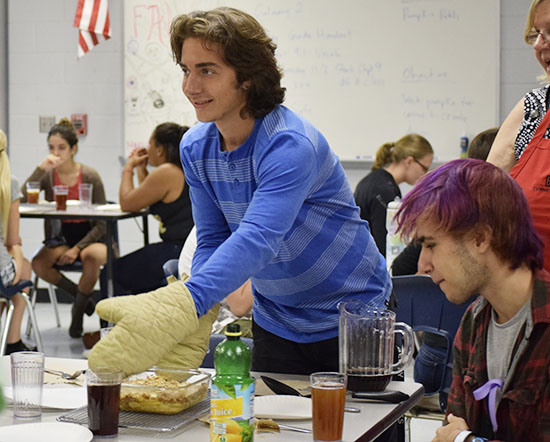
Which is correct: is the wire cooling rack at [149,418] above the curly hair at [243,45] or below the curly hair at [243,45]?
below

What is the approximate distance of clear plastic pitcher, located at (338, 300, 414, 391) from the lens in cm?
169

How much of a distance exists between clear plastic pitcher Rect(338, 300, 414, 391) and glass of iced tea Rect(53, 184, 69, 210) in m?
3.53

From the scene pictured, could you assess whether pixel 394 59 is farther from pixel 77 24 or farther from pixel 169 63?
pixel 77 24

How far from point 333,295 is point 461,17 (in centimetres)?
409

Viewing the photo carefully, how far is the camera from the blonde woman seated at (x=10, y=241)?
4.14 metres

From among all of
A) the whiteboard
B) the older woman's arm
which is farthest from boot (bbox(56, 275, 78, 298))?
the older woman's arm

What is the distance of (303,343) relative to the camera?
1929 mm

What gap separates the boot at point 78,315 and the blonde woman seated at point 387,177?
6.36 feet

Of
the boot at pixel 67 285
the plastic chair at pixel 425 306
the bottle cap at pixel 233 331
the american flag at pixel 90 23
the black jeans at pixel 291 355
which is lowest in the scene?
the boot at pixel 67 285

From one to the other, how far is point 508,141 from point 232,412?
1.16 m

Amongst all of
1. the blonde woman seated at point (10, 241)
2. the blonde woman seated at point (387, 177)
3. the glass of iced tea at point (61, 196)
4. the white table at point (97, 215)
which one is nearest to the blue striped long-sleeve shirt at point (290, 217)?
the blonde woman seated at point (10, 241)

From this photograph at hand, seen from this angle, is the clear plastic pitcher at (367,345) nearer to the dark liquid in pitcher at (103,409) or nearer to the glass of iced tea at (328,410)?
the glass of iced tea at (328,410)

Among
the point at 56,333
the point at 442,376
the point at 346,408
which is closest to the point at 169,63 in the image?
the point at 56,333

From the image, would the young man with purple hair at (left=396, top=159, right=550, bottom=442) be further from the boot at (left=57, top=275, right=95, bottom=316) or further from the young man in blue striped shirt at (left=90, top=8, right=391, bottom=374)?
the boot at (left=57, top=275, right=95, bottom=316)
